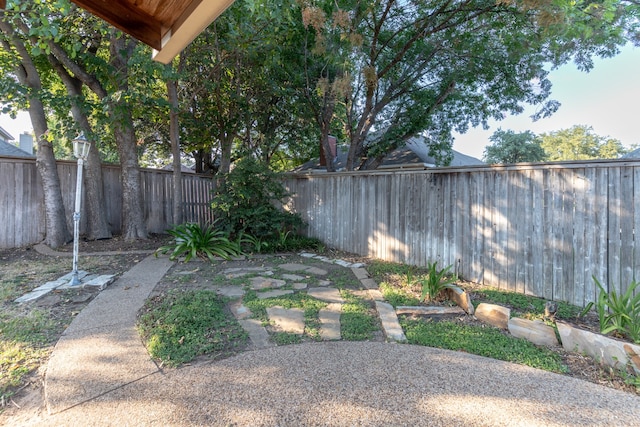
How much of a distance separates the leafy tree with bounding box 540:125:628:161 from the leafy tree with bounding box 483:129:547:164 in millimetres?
10825

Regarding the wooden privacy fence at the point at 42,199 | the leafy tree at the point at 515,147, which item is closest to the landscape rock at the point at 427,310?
the wooden privacy fence at the point at 42,199

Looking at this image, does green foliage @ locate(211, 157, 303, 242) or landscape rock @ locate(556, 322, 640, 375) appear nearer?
landscape rock @ locate(556, 322, 640, 375)

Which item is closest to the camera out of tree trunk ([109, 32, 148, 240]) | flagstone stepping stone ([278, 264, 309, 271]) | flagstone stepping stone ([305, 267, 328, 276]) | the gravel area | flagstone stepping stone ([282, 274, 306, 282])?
the gravel area

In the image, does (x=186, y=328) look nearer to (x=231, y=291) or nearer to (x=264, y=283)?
(x=231, y=291)

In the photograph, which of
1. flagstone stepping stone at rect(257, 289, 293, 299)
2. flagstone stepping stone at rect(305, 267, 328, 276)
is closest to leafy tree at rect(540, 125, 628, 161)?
flagstone stepping stone at rect(305, 267, 328, 276)

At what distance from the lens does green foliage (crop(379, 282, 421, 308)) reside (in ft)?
10.9

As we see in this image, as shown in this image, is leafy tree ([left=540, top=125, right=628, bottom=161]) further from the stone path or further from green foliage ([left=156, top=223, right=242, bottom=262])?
green foliage ([left=156, top=223, right=242, bottom=262])

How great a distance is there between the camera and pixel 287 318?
296 cm

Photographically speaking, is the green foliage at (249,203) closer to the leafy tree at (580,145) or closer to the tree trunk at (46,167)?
the tree trunk at (46,167)

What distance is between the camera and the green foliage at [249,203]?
607cm

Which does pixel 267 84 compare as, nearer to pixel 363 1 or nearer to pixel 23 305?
pixel 363 1

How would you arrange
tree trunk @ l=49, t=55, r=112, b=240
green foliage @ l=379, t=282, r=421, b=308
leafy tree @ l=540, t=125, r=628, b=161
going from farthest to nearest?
leafy tree @ l=540, t=125, r=628, b=161 < tree trunk @ l=49, t=55, r=112, b=240 < green foliage @ l=379, t=282, r=421, b=308

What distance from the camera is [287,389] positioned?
1.90 meters

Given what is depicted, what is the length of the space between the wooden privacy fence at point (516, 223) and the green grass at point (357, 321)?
71.7 inches
